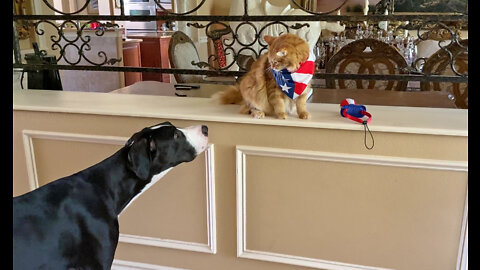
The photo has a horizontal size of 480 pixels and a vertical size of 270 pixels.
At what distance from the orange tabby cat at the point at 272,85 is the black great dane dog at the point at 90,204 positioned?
0.29 m

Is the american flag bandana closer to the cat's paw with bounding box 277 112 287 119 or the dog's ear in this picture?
the cat's paw with bounding box 277 112 287 119

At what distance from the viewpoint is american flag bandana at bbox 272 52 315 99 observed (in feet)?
4.35

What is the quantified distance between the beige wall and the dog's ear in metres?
0.41

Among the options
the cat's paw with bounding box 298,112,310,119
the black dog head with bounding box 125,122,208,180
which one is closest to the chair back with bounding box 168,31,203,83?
the cat's paw with bounding box 298,112,310,119

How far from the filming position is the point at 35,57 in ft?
6.26

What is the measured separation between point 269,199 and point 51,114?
91 centimetres

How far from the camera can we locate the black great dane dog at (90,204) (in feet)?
3.09

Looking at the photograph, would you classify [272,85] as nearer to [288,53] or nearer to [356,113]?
[288,53]

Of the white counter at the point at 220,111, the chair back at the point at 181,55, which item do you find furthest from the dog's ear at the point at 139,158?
the chair back at the point at 181,55

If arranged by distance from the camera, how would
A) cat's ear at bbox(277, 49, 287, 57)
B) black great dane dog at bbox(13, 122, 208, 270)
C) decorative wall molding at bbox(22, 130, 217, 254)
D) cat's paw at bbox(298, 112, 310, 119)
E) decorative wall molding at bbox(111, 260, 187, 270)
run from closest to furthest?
black great dane dog at bbox(13, 122, 208, 270), cat's ear at bbox(277, 49, 287, 57), cat's paw at bbox(298, 112, 310, 119), decorative wall molding at bbox(22, 130, 217, 254), decorative wall molding at bbox(111, 260, 187, 270)

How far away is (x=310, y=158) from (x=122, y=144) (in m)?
0.71

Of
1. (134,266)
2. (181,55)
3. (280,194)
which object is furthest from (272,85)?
(181,55)
